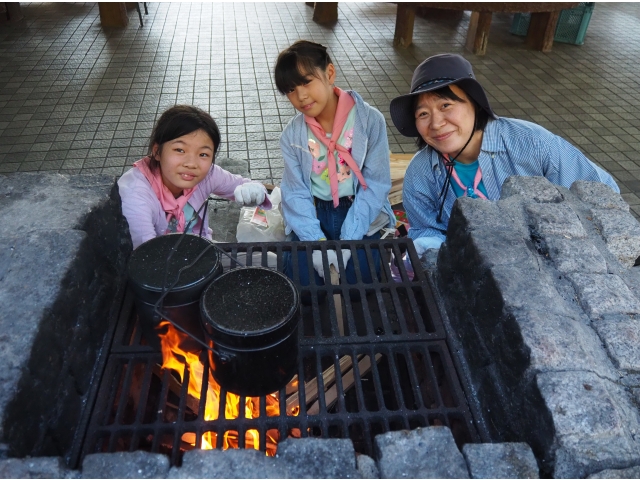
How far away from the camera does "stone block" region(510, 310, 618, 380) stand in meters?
1.53

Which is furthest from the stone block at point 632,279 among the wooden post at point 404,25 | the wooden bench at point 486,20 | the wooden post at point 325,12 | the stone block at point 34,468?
the wooden post at point 325,12

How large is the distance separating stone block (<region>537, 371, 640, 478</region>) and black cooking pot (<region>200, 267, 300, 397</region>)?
2.62ft

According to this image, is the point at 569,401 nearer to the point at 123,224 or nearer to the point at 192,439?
the point at 192,439

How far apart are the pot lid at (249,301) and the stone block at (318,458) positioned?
13.5 inches

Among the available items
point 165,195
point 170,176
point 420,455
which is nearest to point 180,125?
point 170,176

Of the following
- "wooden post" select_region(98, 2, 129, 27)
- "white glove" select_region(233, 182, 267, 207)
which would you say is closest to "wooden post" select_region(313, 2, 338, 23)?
"wooden post" select_region(98, 2, 129, 27)

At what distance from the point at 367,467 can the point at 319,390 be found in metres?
0.41

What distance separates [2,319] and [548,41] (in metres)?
8.22

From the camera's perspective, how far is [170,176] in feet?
8.73

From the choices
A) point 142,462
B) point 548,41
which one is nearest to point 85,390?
point 142,462

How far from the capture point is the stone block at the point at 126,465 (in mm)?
1341

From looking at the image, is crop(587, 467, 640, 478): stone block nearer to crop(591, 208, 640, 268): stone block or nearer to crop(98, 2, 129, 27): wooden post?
crop(591, 208, 640, 268): stone block

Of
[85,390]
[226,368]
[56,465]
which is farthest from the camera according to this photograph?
[85,390]

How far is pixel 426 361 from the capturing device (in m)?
1.86
